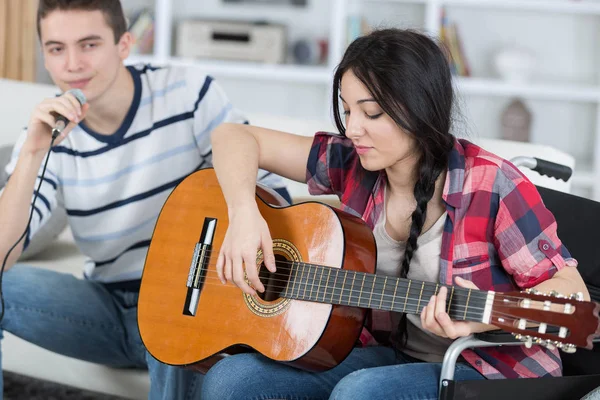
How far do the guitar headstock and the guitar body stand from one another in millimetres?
307

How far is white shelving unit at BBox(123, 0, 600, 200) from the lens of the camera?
13.6ft

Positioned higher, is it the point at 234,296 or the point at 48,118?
the point at 48,118

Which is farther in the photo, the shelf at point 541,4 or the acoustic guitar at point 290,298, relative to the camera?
the shelf at point 541,4

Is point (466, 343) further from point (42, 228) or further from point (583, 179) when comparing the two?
point (583, 179)

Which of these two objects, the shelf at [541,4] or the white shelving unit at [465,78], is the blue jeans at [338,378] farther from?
the shelf at [541,4]

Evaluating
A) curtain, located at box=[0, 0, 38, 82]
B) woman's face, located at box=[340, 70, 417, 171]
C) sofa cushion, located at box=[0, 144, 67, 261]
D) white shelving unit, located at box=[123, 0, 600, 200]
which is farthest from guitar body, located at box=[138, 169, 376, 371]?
curtain, located at box=[0, 0, 38, 82]

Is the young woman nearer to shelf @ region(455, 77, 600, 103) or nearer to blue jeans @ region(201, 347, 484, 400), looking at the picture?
blue jeans @ region(201, 347, 484, 400)

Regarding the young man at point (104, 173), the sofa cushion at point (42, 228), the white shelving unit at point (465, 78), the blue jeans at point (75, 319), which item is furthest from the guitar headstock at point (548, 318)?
the white shelving unit at point (465, 78)

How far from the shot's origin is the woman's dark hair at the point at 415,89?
56.4 inches

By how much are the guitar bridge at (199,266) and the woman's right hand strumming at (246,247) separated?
11 cm

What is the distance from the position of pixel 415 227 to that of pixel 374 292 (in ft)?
0.50

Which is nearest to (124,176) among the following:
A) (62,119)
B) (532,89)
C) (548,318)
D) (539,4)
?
(62,119)

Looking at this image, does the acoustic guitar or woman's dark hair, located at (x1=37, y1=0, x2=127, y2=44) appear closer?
the acoustic guitar

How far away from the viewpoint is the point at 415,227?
1488mm
